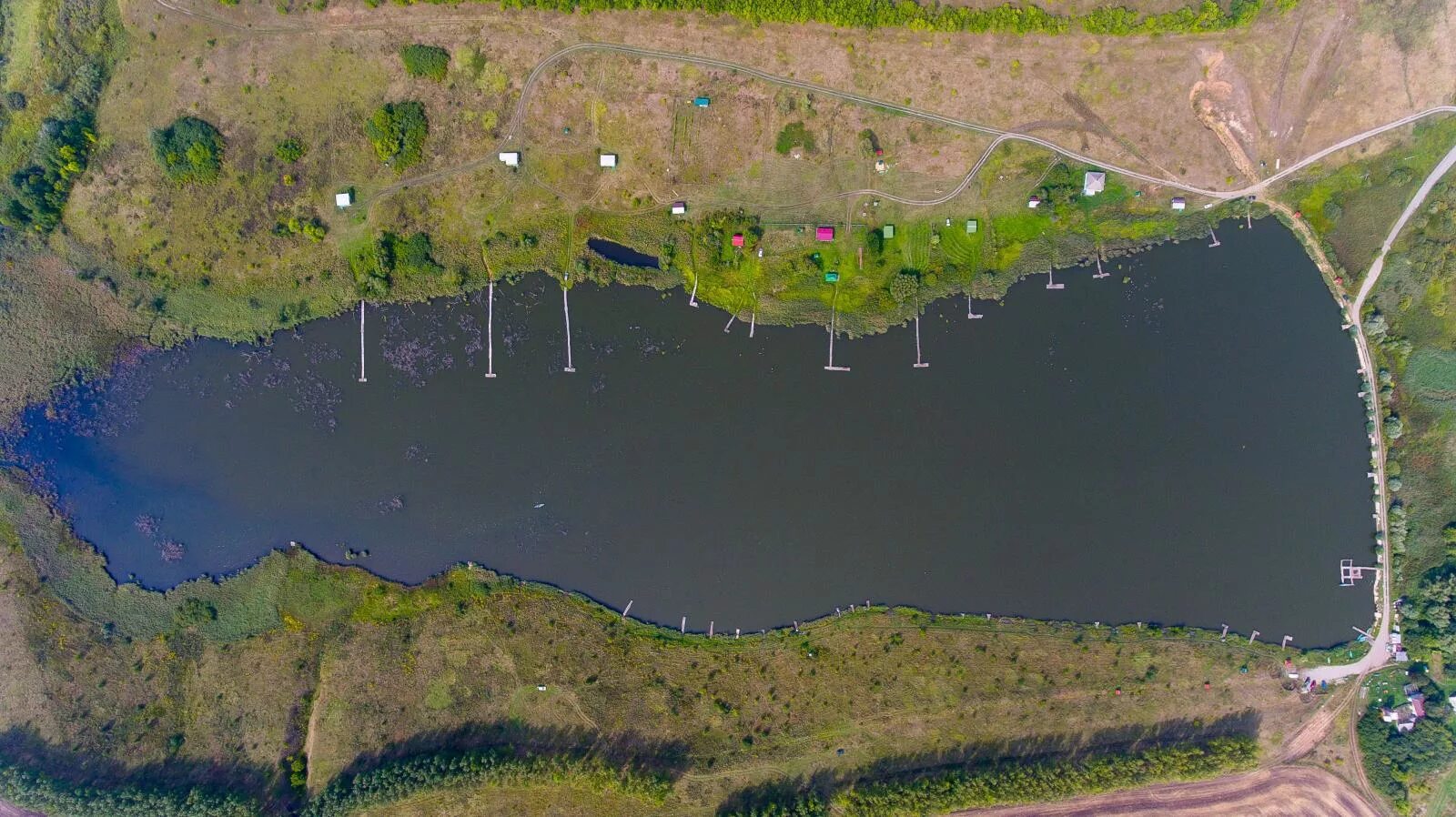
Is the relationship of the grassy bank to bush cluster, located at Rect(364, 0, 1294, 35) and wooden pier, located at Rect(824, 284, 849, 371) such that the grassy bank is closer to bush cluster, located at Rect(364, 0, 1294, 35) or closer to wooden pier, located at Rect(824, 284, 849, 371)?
wooden pier, located at Rect(824, 284, 849, 371)

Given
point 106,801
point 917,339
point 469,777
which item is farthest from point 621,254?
point 106,801

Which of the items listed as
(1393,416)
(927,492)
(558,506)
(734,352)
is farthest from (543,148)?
(1393,416)

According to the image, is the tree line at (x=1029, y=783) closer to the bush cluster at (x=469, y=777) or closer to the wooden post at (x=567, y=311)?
the bush cluster at (x=469, y=777)

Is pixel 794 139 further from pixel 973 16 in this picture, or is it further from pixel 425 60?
pixel 425 60

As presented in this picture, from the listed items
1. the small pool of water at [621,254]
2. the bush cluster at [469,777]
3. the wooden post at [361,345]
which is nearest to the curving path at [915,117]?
the small pool of water at [621,254]

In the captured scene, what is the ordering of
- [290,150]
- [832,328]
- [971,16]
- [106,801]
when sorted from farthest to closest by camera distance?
[832,328] → [290,150] → [971,16] → [106,801]

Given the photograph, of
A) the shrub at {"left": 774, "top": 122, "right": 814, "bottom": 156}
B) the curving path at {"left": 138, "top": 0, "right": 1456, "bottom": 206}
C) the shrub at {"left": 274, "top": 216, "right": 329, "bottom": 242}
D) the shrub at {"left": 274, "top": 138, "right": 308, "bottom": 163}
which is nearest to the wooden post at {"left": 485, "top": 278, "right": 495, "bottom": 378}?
the shrub at {"left": 274, "top": 216, "right": 329, "bottom": 242}
